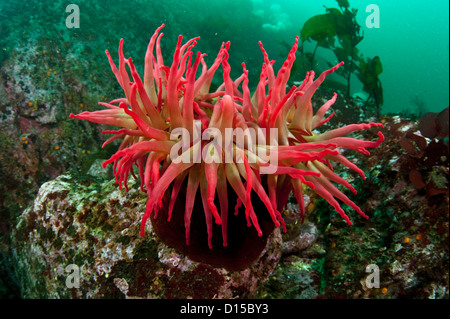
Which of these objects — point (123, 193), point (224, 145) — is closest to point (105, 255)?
point (123, 193)

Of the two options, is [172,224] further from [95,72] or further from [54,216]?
[95,72]

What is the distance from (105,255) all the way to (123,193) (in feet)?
1.76

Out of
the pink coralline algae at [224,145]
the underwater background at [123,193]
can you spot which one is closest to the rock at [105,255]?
the underwater background at [123,193]

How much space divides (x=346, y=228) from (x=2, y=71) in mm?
5381

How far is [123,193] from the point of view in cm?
232

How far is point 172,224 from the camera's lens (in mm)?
1852

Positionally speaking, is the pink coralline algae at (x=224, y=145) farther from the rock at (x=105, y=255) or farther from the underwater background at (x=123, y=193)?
the underwater background at (x=123, y=193)

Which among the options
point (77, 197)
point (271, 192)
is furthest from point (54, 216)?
point (271, 192)

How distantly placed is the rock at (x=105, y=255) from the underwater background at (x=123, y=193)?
0.01m

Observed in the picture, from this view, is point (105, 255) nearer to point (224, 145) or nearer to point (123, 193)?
point (123, 193)

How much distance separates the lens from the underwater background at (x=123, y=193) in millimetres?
1981

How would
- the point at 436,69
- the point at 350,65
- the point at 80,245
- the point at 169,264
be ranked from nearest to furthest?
the point at 169,264 → the point at 80,245 → the point at 350,65 → the point at 436,69

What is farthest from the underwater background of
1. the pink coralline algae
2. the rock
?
the pink coralline algae

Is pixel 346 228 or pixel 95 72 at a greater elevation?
pixel 95 72
